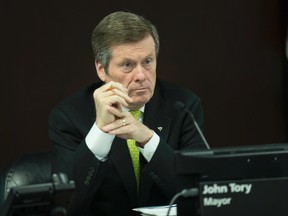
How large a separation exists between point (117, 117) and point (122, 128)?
53 millimetres

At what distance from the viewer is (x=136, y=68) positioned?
2898 mm

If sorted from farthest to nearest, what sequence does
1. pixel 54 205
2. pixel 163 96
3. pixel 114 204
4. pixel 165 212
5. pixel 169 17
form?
pixel 169 17 < pixel 163 96 < pixel 114 204 < pixel 165 212 < pixel 54 205

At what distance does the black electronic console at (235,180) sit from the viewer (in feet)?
6.70

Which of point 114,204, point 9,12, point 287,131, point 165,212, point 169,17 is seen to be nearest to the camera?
point 165,212

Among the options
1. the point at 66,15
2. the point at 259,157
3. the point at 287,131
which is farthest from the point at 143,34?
the point at 287,131

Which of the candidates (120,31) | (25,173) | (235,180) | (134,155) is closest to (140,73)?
(120,31)

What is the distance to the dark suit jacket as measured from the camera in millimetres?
2674

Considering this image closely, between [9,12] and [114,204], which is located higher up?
[9,12]

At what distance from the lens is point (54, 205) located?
77.8 inches

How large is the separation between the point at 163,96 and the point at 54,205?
1.19 meters

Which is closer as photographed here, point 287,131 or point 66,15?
point 66,15

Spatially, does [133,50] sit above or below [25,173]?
above

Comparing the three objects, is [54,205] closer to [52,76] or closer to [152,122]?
[152,122]

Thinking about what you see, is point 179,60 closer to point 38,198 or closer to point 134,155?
point 134,155
